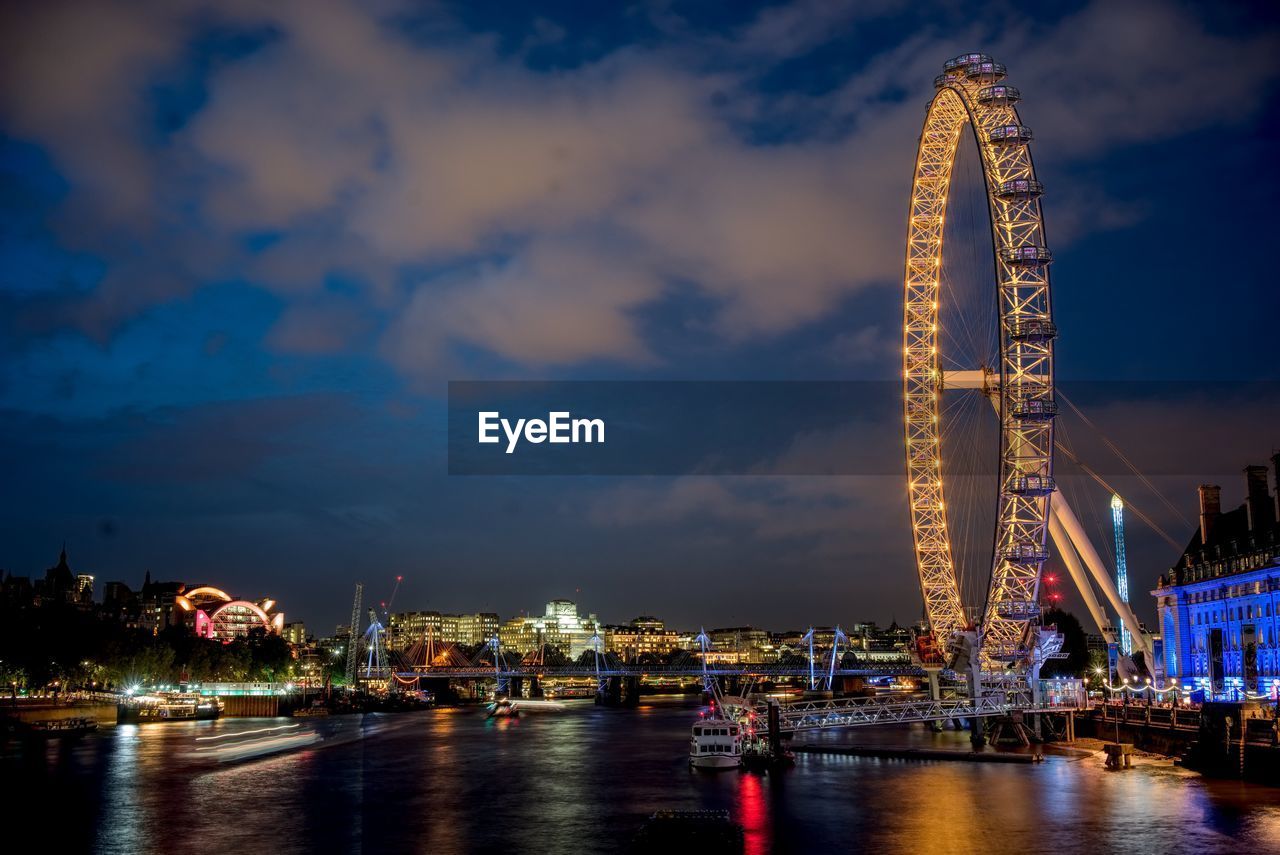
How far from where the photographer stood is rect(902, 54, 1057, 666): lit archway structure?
→ 57219mm

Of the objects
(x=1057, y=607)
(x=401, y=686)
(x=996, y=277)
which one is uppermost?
(x=996, y=277)

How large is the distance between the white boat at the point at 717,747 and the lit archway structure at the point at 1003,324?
15264 mm

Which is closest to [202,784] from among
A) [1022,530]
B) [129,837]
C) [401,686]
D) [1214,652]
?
[129,837]

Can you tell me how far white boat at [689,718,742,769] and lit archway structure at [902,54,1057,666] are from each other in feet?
50.1

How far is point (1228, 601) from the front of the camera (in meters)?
67.6

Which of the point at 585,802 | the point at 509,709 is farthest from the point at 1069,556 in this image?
the point at 509,709

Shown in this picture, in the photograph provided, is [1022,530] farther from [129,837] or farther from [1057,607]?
[1057,607]

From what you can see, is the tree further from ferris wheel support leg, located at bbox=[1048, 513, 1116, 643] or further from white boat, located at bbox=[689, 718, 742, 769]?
white boat, located at bbox=[689, 718, 742, 769]

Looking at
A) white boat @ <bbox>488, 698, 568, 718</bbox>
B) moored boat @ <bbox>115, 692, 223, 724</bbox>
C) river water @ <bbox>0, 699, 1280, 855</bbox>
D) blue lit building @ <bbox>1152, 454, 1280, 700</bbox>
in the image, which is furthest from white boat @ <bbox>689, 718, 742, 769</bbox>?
white boat @ <bbox>488, 698, 568, 718</bbox>

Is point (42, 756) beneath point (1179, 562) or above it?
beneath

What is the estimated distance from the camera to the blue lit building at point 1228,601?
2437 inches

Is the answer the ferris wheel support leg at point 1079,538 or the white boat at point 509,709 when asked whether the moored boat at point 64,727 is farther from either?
the ferris wheel support leg at point 1079,538

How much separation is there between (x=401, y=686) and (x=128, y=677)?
68.7 m

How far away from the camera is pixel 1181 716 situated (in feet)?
180
